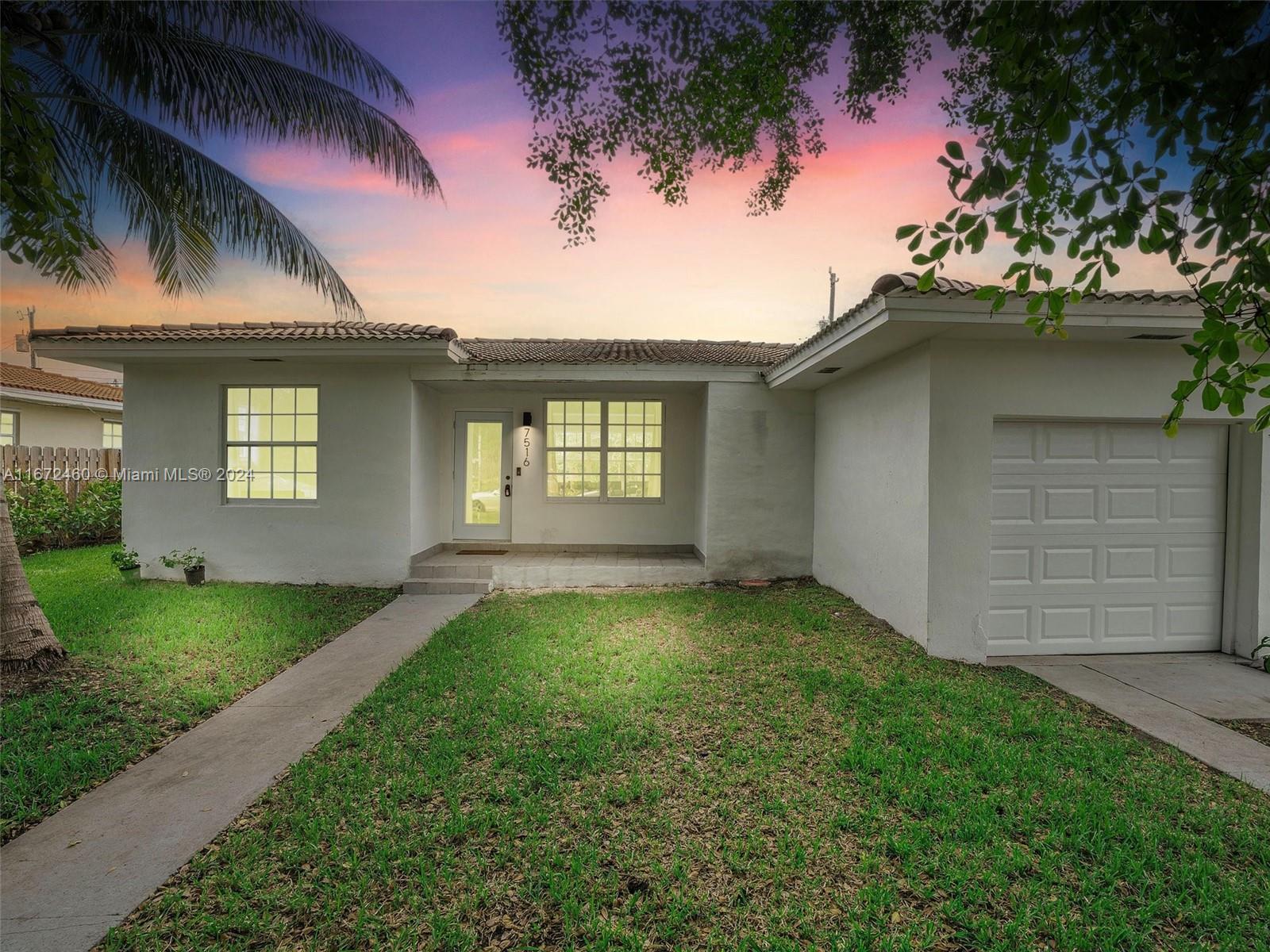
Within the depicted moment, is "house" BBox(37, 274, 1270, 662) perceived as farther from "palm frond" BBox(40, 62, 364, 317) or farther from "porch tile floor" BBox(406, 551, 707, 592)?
"palm frond" BBox(40, 62, 364, 317)

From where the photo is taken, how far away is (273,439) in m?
7.97

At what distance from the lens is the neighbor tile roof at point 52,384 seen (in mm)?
11875

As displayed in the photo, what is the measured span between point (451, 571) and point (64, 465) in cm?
967

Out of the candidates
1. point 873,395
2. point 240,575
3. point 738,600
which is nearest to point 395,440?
point 240,575

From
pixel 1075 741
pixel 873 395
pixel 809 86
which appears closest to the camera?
pixel 1075 741

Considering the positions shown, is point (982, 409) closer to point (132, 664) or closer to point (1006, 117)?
point (1006, 117)

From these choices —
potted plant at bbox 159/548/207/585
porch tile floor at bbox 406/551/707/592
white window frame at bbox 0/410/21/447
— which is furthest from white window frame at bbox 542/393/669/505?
white window frame at bbox 0/410/21/447

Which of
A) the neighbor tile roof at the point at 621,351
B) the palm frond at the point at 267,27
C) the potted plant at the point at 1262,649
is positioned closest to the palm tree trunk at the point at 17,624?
the palm frond at the point at 267,27

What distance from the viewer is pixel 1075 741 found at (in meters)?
3.54

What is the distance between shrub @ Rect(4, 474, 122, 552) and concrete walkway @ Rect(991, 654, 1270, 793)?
1481 cm

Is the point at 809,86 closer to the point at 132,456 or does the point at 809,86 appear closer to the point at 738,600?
the point at 738,600

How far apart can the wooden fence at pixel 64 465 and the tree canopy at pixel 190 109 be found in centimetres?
688

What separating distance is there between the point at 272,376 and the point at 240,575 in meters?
2.84

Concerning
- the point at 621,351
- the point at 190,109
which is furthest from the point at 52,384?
the point at 621,351
